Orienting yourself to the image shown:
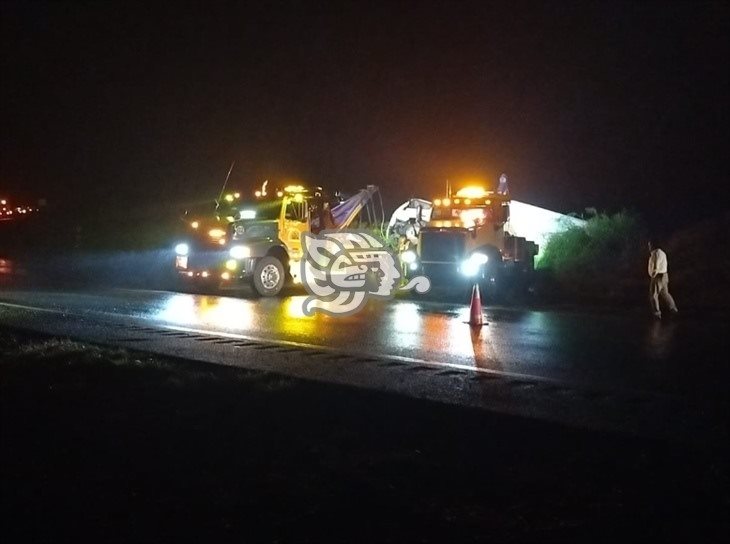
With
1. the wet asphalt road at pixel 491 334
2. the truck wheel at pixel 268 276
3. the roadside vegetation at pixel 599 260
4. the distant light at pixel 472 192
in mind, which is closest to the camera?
the wet asphalt road at pixel 491 334

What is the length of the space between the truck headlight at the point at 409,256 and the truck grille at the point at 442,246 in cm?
Answer: 45

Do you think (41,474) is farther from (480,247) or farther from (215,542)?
(480,247)

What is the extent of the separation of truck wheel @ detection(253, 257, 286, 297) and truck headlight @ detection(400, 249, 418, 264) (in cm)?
328

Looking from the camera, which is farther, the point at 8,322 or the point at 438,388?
the point at 8,322

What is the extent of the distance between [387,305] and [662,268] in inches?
229

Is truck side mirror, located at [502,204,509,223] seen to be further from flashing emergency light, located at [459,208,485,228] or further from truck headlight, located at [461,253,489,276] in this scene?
truck headlight, located at [461,253,489,276]

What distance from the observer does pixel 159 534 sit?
4.52 metres

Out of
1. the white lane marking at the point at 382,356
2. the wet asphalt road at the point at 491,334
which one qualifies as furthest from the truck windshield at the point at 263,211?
the white lane marking at the point at 382,356

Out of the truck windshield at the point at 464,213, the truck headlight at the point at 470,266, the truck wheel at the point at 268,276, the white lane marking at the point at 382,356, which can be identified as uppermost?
the truck windshield at the point at 464,213

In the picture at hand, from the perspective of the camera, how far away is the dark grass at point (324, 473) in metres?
4.61

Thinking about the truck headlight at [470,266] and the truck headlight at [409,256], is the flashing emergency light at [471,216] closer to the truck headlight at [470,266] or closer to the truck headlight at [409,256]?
the truck headlight at [470,266]

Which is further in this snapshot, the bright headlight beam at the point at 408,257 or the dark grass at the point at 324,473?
the bright headlight beam at the point at 408,257

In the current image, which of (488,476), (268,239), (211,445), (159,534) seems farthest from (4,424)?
(268,239)

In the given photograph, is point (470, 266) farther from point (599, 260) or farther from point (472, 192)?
point (599, 260)
